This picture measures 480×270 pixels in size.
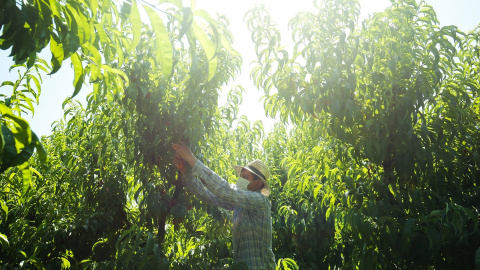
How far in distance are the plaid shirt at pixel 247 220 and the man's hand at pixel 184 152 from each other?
0.53ft

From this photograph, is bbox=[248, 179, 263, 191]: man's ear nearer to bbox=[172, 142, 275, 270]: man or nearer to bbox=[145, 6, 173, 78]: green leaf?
bbox=[172, 142, 275, 270]: man

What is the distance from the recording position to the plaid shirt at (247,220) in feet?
6.87

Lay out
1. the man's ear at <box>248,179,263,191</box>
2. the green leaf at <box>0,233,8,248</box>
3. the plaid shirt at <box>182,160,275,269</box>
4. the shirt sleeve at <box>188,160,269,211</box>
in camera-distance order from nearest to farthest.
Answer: the green leaf at <box>0,233,8,248</box>
the shirt sleeve at <box>188,160,269,211</box>
the plaid shirt at <box>182,160,275,269</box>
the man's ear at <box>248,179,263,191</box>

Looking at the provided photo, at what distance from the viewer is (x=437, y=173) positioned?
7.43 feet

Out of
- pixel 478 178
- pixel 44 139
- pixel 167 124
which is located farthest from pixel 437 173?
pixel 44 139

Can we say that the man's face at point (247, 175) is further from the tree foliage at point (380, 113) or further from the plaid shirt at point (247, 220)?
the tree foliage at point (380, 113)

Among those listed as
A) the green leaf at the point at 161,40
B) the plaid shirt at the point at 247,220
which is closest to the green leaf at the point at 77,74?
the green leaf at the point at 161,40

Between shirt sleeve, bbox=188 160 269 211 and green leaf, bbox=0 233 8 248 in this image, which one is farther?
shirt sleeve, bbox=188 160 269 211

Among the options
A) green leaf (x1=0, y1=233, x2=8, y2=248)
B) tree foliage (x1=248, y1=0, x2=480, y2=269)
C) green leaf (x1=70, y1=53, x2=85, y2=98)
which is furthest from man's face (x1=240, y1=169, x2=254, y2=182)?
green leaf (x1=70, y1=53, x2=85, y2=98)

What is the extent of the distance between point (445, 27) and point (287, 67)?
102cm

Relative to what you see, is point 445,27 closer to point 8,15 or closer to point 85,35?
point 85,35

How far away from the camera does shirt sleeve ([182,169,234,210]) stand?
2.14 meters

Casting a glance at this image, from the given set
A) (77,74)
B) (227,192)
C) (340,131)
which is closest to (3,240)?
(77,74)

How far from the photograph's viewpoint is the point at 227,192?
6.63 ft
